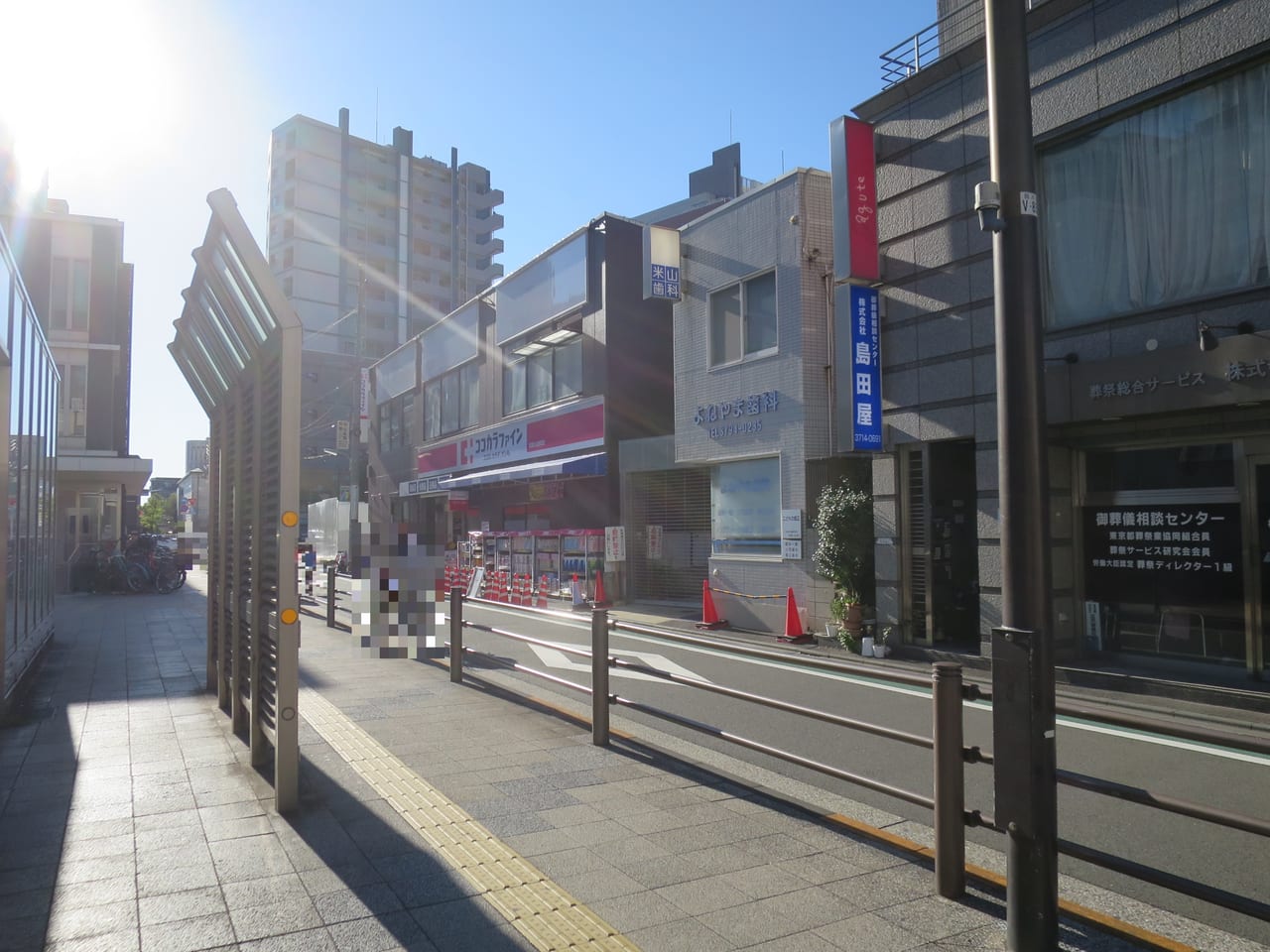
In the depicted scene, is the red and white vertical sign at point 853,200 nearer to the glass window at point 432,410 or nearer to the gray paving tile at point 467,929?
the gray paving tile at point 467,929

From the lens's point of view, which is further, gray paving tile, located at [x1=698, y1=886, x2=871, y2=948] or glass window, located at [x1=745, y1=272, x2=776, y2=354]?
glass window, located at [x1=745, y1=272, x2=776, y2=354]

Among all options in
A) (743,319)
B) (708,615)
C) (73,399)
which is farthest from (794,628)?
(73,399)

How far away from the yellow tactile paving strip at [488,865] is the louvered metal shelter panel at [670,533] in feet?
42.4

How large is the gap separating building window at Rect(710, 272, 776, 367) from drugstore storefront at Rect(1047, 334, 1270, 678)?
6378mm

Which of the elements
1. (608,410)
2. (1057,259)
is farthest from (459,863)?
(608,410)

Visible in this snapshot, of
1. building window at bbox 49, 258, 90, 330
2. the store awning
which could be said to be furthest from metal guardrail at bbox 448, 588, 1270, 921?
building window at bbox 49, 258, 90, 330

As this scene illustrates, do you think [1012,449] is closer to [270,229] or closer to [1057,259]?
[1057,259]

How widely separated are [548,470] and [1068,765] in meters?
16.4

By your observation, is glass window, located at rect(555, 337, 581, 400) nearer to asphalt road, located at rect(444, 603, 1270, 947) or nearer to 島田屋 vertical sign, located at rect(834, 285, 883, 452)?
島田屋 vertical sign, located at rect(834, 285, 883, 452)

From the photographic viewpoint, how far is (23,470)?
8898 millimetres

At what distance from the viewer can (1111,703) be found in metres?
8.94

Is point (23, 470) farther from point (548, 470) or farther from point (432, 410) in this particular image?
point (432, 410)

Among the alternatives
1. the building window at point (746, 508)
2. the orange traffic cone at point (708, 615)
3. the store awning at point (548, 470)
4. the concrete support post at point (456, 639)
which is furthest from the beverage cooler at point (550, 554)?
the concrete support post at point (456, 639)

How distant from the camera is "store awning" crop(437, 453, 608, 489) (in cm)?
2093
